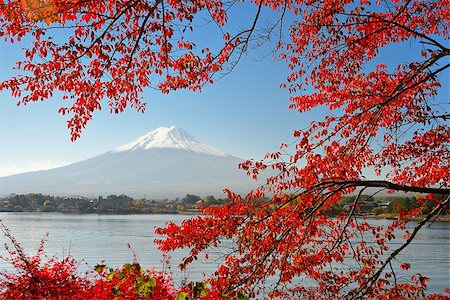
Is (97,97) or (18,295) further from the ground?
(97,97)

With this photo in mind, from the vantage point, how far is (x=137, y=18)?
219 inches

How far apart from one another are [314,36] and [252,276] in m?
4.11

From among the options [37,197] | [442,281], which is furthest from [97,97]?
[37,197]

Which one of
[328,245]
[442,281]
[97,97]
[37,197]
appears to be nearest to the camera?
[97,97]

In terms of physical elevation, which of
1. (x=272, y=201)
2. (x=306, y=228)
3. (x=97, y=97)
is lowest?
(x=306, y=228)

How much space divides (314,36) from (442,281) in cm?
1936

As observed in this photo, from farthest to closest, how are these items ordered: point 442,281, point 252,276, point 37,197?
point 37,197, point 442,281, point 252,276

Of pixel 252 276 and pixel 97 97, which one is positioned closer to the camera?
pixel 252 276

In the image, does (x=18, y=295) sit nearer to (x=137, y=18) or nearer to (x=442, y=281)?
(x=137, y=18)

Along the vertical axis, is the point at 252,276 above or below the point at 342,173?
below

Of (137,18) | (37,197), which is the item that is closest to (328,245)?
(137,18)

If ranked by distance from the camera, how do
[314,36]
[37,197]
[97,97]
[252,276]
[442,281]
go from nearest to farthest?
[252,276]
[97,97]
[314,36]
[442,281]
[37,197]

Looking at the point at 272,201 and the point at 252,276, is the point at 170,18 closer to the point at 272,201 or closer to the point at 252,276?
the point at 272,201

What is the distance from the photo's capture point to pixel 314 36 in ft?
25.3
